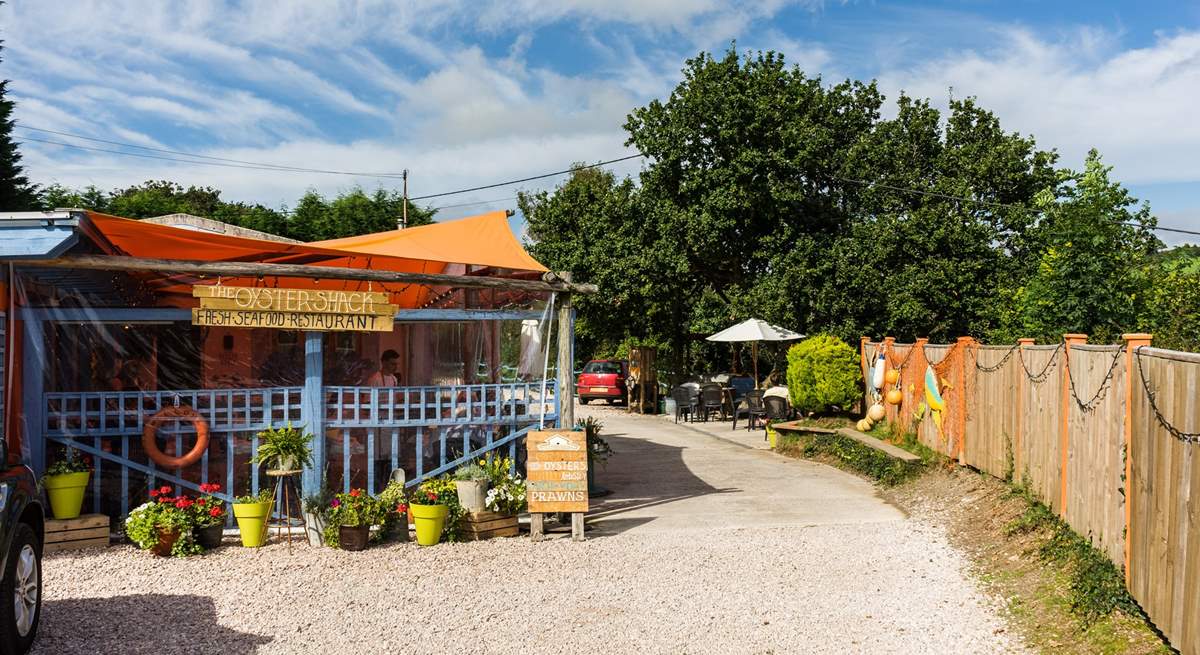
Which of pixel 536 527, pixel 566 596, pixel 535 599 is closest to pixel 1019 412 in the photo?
pixel 536 527

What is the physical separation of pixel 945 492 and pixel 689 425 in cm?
1120

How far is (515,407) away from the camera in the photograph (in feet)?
32.9

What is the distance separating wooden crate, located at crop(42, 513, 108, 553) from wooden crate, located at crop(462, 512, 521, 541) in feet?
10.7

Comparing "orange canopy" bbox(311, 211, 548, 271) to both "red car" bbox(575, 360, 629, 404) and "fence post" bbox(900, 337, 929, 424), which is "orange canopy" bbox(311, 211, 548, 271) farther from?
"red car" bbox(575, 360, 629, 404)

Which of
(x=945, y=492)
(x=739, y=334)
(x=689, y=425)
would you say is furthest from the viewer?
(x=689, y=425)

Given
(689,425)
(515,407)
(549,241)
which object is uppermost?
(549,241)

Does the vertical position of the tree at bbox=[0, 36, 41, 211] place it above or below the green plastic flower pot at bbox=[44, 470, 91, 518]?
above

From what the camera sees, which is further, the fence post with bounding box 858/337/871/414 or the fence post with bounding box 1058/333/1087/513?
the fence post with bounding box 858/337/871/414

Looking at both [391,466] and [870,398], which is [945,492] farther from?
[391,466]

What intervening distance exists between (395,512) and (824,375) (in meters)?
9.78

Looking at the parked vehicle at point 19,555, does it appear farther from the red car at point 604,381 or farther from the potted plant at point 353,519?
the red car at point 604,381

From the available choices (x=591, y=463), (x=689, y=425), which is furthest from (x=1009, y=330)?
(x=591, y=463)

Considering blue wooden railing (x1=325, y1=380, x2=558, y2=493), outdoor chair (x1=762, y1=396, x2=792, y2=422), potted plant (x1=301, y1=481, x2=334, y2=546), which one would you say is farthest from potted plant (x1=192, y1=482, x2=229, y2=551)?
outdoor chair (x1=762, y1=396, x2=792, y2=422)

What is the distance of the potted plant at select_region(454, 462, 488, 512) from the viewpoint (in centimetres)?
902
